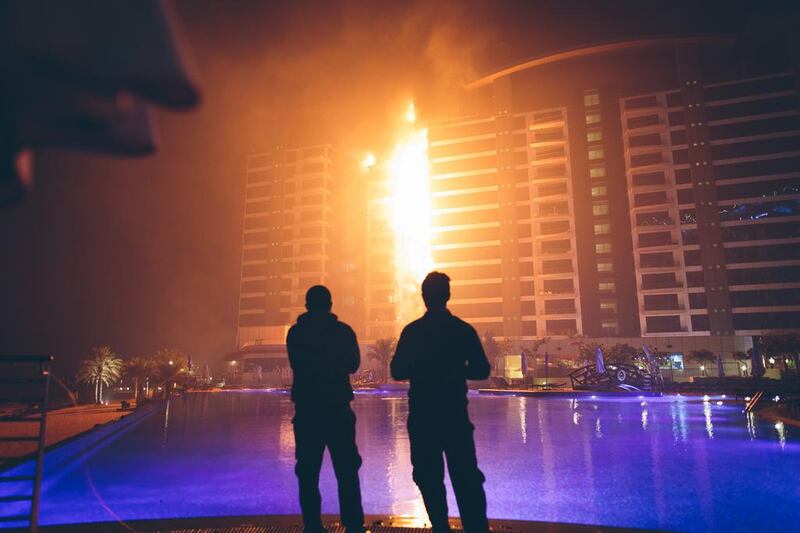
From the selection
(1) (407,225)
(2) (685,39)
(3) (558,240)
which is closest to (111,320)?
(1) (407,225)

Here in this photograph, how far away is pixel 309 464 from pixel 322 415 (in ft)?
1.14

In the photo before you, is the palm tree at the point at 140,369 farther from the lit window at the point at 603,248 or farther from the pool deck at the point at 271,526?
the lit window at the point at 603,248

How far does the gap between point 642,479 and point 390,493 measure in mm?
3091

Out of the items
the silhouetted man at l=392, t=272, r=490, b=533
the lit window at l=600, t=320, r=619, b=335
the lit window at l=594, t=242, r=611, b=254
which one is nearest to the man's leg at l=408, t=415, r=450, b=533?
the silhouetted man at l=392, t=272, r=490, b=533

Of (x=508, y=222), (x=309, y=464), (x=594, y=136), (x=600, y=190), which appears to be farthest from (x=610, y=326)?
(x=309, y=464)

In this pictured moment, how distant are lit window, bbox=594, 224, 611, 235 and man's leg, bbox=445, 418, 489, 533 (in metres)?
68.6

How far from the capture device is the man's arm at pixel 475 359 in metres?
3.34

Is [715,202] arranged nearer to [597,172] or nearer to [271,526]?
[597,172]

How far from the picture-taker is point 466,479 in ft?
10.3

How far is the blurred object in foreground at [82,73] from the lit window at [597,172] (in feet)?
241

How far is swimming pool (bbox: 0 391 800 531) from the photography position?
4.57 m

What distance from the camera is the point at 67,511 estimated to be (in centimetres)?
480

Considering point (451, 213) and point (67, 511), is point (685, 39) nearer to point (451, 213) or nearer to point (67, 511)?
point (451, 213)

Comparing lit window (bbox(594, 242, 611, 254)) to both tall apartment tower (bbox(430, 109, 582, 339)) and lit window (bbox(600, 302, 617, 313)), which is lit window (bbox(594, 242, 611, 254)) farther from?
lit window (bbox(600, 302, 617, 313))
